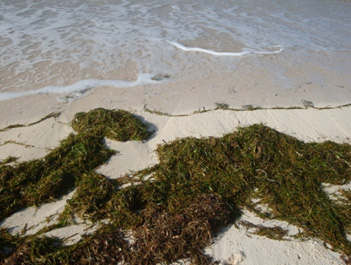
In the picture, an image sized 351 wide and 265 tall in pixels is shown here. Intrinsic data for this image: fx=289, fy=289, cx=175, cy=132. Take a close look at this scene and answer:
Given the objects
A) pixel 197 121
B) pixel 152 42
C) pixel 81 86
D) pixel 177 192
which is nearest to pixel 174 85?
pixel 197 121

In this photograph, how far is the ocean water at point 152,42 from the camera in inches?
198

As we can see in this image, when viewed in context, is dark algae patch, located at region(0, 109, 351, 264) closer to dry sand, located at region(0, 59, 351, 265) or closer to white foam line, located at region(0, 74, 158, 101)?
dry sand, located at region(0, 59, 351, 265)

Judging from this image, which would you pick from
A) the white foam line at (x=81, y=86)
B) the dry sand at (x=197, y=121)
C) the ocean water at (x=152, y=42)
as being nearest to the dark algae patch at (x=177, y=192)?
the dry sand at (x=197, y=121)

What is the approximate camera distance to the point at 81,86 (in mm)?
4594

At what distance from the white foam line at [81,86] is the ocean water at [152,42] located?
0.05 feet

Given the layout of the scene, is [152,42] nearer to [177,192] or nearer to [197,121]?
[197,121]

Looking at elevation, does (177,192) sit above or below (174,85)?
above

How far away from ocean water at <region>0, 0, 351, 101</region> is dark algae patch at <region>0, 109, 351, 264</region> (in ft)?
5.94

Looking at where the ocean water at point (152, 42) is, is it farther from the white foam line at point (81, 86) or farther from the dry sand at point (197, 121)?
the dry sand at point (197, 121)

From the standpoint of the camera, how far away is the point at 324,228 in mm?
2490

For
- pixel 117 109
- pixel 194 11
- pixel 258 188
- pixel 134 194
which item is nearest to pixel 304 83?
pixel 258 188

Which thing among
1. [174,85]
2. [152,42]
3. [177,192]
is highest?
[177,192]

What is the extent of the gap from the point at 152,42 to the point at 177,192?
458 cm

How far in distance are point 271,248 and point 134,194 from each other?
1.27 m
